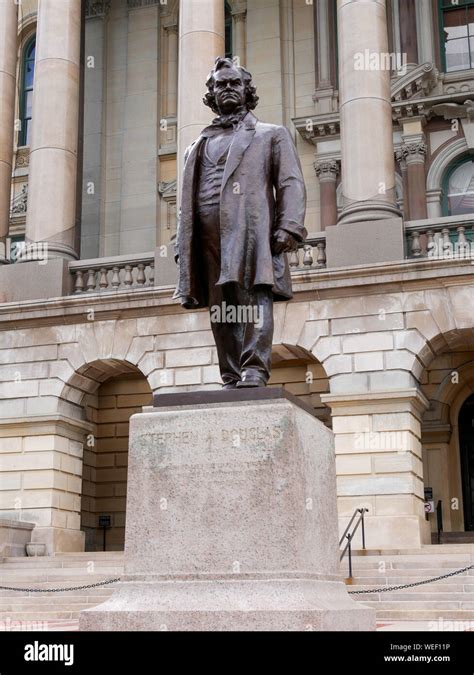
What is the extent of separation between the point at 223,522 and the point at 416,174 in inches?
820

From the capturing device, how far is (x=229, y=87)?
28.6 feet

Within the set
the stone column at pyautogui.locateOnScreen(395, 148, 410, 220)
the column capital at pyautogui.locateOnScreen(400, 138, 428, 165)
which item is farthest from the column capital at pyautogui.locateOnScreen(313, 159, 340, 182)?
the column capital at pyautogui.locateOnScreen(400, 138, 428, 165)

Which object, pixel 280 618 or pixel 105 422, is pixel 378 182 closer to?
pixel 105 422

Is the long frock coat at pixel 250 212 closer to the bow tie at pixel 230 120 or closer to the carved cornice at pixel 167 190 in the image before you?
the bow tie at pixel 230 120

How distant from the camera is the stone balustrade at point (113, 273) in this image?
23.4 meters

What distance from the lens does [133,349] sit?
74.8ft

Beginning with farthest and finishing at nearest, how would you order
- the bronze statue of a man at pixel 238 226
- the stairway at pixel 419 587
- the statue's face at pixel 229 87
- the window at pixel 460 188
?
the window at pixel 460 188 → the stairway at pixel 419 587 → the statue's face at pixel 229 87 → the bronze statue of a man at pixel 238 226

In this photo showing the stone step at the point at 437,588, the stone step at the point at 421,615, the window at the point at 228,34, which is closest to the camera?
the stone step at the point at 421,615

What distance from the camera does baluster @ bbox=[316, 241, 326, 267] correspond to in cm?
2188

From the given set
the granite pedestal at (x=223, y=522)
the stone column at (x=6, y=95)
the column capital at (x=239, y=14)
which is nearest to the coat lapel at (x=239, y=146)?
the granite pedestal at (x=223, y=522)

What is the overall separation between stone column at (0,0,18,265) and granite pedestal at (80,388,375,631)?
58.9 ft

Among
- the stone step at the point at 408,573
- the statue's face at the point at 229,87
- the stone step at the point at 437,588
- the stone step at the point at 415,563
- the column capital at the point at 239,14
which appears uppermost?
the column capital at the point at 239,14

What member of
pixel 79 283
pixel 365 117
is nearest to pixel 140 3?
pixel 79 283

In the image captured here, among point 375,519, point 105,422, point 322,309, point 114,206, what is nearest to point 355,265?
point 322,309
